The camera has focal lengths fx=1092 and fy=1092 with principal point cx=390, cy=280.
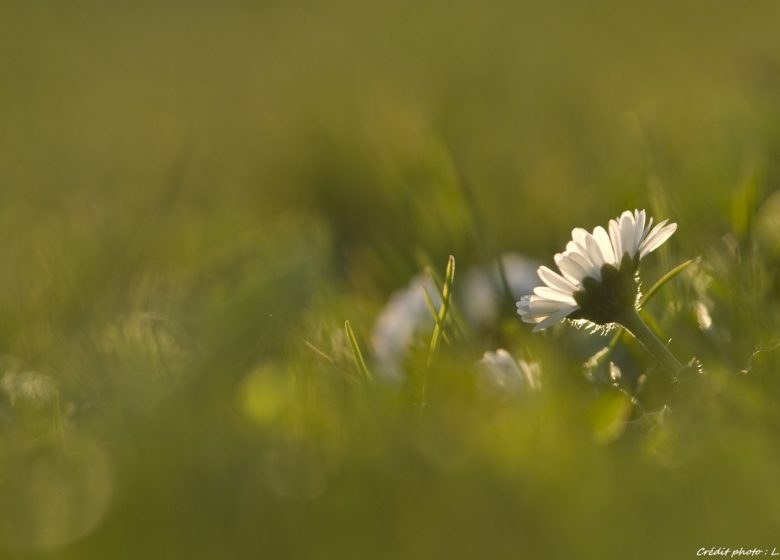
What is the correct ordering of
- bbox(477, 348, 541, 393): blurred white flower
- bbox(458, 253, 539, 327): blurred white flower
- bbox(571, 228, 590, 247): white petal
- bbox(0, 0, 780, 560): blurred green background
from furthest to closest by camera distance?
bbox(458, 253, 539, 327): blurred white flower → bbox(571, 228, 590, 247): white petal → bbox(477, 348, 541, 393): blurred white flower → bbox(0, 0, 780, 560): blurred green background

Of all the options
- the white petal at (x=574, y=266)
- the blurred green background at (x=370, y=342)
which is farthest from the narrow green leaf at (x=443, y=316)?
the white petal at (x=574, y=266)

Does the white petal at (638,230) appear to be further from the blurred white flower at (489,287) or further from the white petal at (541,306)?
the blurred white flower at (489,287)

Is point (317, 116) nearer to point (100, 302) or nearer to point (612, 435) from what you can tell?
point (100, 302)

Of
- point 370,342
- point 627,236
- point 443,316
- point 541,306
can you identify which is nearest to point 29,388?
point 370,342

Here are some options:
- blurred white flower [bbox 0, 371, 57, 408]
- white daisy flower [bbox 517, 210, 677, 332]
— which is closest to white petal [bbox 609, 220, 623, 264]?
white daisy flower [bbox 517, 210, 677, 332]

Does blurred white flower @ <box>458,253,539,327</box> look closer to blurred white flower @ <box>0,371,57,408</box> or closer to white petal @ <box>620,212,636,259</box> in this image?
white petal @ <box>620,212,636,259</box>

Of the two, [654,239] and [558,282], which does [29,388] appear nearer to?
[558,282]
